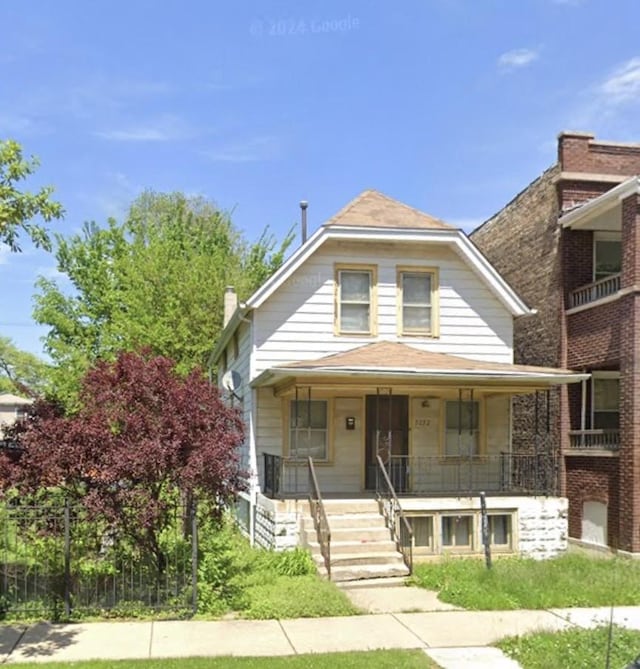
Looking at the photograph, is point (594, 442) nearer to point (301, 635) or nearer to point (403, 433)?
point (403, 433)

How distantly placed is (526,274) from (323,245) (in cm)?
606

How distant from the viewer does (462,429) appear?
16.9 metres

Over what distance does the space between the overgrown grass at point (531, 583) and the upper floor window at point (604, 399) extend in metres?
4.01

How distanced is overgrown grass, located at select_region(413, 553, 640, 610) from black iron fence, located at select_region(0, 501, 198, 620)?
3.72m

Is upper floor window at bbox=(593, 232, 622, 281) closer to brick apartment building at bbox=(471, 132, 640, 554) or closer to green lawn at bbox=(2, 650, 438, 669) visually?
brick apartment building at bbox=(471, 132, 640, 554)

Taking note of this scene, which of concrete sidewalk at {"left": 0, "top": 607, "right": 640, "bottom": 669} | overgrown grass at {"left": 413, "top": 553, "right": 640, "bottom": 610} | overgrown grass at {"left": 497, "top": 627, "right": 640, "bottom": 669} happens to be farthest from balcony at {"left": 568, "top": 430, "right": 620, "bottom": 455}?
overgrown grass at {"left": 497, "top": 627, "right": 640, "bottom": 669}

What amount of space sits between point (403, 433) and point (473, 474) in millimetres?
1804

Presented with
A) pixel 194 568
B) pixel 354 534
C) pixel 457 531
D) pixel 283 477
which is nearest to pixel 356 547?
pixel 354 534

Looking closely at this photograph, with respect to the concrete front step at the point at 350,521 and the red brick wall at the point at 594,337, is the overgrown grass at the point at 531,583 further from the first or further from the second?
the red brick wall at the point at 594,337

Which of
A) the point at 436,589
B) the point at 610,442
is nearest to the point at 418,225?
the point at 610,442

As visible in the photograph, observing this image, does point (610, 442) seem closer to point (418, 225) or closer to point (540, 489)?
point (540, 489)

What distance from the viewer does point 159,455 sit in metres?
9.81

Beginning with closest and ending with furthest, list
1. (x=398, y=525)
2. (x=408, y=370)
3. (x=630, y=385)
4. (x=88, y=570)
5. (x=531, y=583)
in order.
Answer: (x=88, y=570), (x=531, y=583), (x=398, y=525), (x=408, y=370), (x=630, y=385)

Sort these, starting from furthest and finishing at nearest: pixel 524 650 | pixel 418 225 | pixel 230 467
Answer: pixel 418 225
pixel 230 467
pixel 524 650
